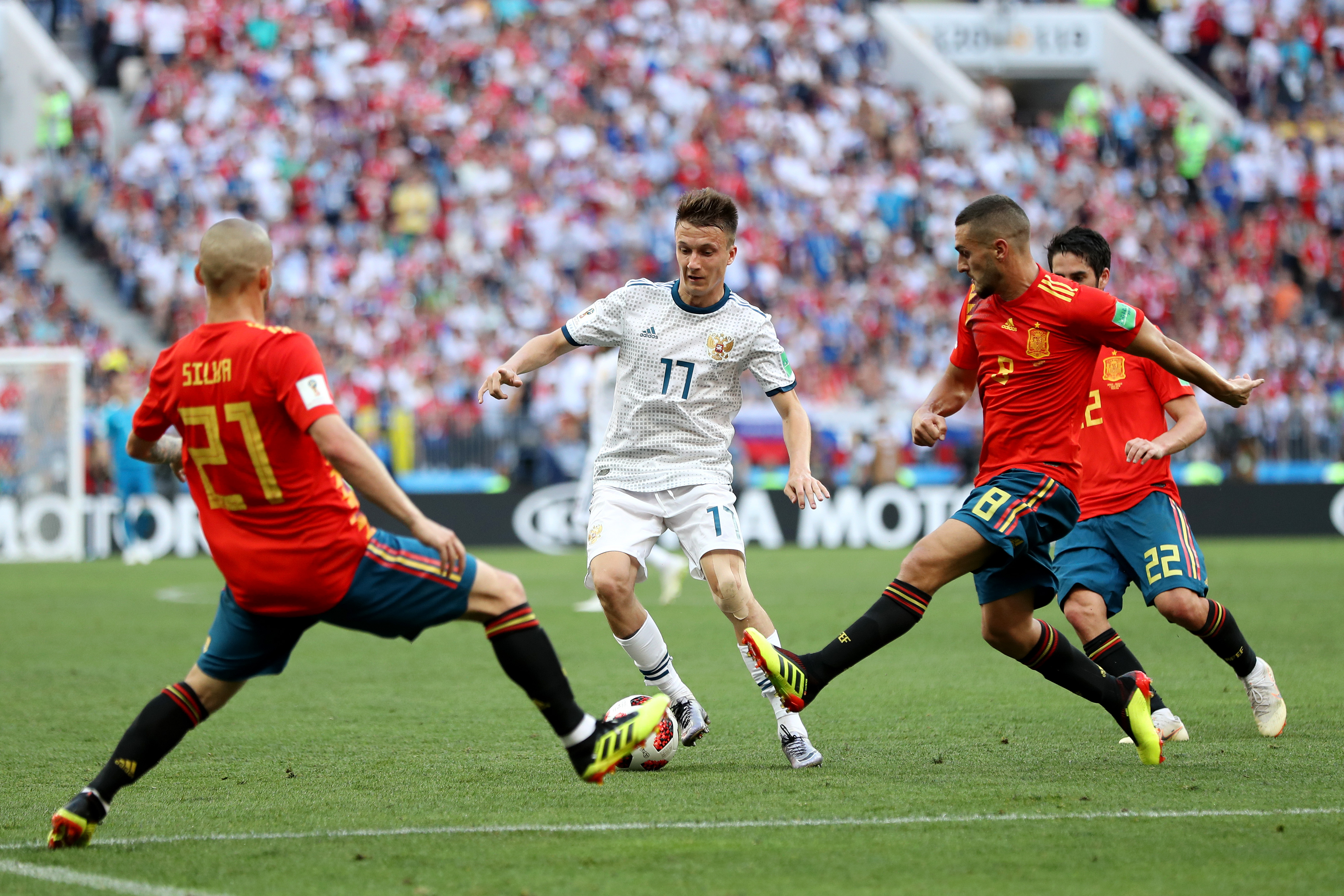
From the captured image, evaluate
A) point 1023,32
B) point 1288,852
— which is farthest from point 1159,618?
point 1023,32

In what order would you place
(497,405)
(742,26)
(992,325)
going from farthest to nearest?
(742,26), (497,405), (992,325)

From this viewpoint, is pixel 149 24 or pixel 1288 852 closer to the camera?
pixel 1288 852

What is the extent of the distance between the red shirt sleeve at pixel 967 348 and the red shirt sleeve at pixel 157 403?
3058 millimetres

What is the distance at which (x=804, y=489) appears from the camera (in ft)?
19.5

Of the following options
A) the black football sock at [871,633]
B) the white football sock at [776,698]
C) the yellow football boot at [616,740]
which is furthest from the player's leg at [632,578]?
the yellow football boot at [616,740]

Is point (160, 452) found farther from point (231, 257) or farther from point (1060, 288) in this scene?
point (1060, 288)

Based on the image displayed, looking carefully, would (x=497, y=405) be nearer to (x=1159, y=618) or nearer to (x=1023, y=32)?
(x=1159, y=618)

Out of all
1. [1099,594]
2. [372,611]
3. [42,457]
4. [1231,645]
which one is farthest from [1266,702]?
[42,457]

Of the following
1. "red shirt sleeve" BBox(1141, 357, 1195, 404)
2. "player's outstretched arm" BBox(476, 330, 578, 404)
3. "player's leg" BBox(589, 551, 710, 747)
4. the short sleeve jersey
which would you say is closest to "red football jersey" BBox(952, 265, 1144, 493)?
the short sleeve jersey

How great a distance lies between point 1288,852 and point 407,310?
2145cm

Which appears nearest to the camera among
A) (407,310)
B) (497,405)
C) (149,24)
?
(497,405)

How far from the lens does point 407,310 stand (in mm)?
24906

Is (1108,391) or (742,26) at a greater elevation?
(742,26)

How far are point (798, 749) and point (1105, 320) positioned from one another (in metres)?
2.01
